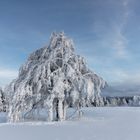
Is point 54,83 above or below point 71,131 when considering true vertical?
above

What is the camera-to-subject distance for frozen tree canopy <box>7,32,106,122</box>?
2233 cm

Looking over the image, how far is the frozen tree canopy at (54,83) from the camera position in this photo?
73.3ft

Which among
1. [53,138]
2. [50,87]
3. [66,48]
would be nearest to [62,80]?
[50,87]

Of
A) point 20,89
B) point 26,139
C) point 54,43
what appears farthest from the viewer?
point 54,43

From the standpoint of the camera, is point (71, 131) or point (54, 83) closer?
point (71, 131)

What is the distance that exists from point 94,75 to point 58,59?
298 centimetres

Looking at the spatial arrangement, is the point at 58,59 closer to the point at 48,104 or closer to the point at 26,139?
the point at 48,104

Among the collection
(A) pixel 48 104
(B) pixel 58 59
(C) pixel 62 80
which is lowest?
(A) pixel 48 104

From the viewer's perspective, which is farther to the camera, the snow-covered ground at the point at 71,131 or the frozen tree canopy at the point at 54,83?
the frozen tree canopy at the point at 54,83

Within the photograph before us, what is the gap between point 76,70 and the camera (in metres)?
23.5

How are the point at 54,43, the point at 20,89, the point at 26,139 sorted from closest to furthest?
the point at 26,139 → the point at 20,89 → the point at 54,43

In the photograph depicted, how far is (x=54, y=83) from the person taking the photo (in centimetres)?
2239

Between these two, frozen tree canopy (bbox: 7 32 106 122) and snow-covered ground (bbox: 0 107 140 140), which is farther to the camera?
frozen tree canopy (bbox: 7 32 106 122)

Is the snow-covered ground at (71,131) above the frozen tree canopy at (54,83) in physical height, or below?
below
